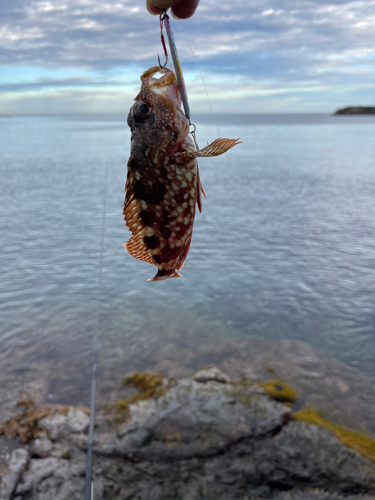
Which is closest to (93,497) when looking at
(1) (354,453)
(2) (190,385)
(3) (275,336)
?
(2) (190,385)

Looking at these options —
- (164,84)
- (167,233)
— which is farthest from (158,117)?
(167,233)

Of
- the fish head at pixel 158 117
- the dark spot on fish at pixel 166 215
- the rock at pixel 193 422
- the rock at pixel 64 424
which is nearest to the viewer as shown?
the fish head at pixel 158 117

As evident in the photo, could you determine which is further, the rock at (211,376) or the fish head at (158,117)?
the rock at (211,376)

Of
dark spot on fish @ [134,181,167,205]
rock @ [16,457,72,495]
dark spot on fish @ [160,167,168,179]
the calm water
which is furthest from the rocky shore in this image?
dark spot on fish @ [160,167,168,179]

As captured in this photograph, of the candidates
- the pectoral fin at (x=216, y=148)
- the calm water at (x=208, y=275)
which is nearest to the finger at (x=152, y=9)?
the pectoral fin at (x=216, y=148)

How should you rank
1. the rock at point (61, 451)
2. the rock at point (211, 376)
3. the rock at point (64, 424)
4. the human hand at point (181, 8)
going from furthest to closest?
the rock at point (211, 376) < the rock at point (64, 424) < the rock at point (61, 451) < the human hand at point (181, 8)

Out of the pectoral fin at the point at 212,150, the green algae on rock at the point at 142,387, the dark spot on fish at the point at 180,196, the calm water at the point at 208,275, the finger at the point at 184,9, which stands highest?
the finger at the point at 184,9

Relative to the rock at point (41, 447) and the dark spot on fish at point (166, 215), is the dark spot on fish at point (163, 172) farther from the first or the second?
the rock at point (41, 447)

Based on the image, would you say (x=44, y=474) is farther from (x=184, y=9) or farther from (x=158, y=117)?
(x=184, y=9)
